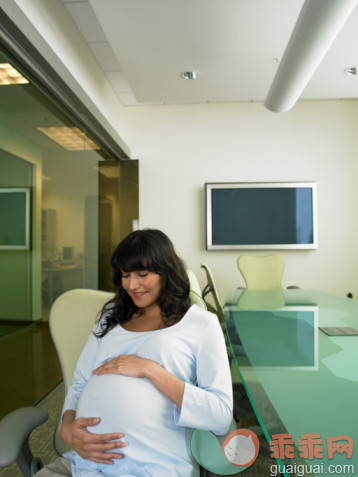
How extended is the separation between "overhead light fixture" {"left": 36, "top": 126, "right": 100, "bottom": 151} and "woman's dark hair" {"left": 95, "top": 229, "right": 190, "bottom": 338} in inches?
69.9

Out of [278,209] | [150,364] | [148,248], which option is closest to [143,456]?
[150,364]

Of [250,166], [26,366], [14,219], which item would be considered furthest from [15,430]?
[250,166]

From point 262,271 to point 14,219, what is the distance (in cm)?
307

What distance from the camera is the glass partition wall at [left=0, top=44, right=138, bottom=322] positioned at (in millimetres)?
2195

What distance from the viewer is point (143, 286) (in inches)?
51.7

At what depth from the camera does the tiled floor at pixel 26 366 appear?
88.4 inches

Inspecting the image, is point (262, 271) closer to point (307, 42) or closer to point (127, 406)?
point (307, 42)

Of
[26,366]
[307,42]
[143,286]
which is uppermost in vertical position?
[307,42]

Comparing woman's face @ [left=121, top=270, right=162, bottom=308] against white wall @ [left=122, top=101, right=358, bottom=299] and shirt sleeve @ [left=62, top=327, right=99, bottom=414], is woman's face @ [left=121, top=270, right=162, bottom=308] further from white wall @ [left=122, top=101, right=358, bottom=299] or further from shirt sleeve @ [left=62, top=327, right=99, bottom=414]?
white wall @ [left=122, top=101, right=358, bottom=299]

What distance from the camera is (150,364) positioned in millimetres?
1097

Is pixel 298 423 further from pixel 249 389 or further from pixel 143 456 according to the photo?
pixel 143 456

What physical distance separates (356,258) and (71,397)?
200 inches

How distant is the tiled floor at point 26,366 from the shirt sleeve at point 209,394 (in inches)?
60.5

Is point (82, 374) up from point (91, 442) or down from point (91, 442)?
up
